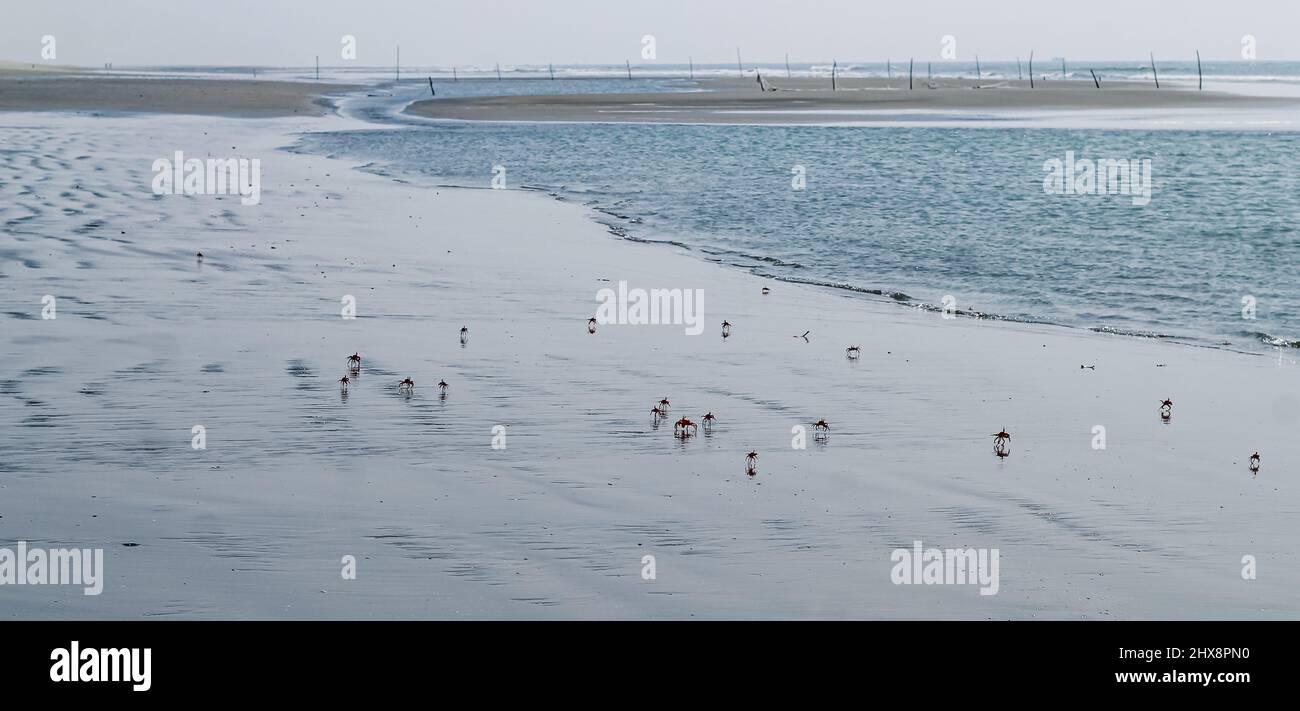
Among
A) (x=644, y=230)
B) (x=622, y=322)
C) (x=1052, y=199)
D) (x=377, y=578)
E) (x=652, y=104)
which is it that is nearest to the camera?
(x=377, y=578)

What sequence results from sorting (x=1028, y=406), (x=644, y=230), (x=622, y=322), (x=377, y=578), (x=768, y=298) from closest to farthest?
(x=377, y=578), (x=1028, y=406), (x=622, y=322), (x=768, y=298), (x=644, y=230)

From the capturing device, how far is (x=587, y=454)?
8.38 metres

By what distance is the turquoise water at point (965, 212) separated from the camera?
14.8m

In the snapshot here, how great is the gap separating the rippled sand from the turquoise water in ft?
6.35

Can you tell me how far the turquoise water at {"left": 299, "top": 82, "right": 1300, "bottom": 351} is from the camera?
582 inches

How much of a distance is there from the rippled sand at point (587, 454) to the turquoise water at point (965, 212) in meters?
1.94

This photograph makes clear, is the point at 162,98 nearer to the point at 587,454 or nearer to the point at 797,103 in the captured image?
the point at 797,103

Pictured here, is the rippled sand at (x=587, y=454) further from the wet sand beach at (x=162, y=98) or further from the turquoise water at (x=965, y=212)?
the wet sand beach at (x=162, y=98)

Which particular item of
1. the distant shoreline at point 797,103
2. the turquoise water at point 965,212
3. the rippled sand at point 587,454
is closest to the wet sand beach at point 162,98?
the distant shoreline at point 797,103

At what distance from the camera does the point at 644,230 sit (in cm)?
1984

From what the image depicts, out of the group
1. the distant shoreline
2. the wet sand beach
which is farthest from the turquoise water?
the wet sand beach
